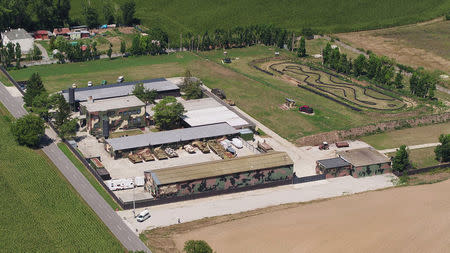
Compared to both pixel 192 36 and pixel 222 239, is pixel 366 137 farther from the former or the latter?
pixel 192 36

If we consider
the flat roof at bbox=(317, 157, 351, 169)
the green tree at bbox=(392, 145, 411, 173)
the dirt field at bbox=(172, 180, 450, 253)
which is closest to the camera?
the dirt field at bbox=(172, 180, 450, 253)

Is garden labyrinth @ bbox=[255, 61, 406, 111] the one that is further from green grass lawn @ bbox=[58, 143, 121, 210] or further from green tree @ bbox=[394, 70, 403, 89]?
green grass lawn @ bbox=[58, 143, 121, 210]

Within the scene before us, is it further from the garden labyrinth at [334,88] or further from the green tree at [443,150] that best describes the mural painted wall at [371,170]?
the garden labyrinth at [334,88]

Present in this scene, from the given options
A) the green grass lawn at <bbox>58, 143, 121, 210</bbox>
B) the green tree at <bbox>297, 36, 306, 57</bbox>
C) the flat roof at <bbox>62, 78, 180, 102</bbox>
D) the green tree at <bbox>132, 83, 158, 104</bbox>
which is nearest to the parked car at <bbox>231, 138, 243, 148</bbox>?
the green tree at <bbox>132, 83, 158, 104</bbox>

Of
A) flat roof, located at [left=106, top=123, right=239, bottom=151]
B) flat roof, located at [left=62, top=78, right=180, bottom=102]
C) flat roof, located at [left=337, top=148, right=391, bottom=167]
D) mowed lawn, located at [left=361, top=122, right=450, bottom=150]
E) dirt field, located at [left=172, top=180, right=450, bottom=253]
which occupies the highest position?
flat roof, located at [left=62, top=78, right=180, bottom=102]

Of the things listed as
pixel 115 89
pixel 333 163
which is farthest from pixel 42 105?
pixel 333 163

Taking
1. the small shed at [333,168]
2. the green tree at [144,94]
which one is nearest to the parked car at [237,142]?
the small shed at [333,168]
